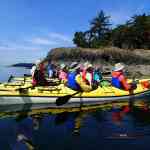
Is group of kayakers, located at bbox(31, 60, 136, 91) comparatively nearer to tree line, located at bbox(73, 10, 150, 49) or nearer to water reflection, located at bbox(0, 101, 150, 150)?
water reflection, located at bbox(0, 101, 150, 150)

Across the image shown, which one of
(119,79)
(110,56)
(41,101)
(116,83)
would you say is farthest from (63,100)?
(110,56)

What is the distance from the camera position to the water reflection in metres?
12.5

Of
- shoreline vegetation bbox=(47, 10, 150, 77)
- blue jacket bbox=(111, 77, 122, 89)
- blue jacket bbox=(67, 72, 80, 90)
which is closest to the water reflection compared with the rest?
blue jacket bbox=(67, 72, 80, 90)

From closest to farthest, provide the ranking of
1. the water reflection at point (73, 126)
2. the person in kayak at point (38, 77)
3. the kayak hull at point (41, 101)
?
1. the water reflection at point (73, 126)
2. the kayak hull at point (41, 101)
3. the person in kayak at point (38, 77)

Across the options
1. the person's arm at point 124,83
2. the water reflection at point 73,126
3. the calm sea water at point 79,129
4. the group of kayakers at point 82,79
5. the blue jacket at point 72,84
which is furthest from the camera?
the person's arm at point 124,83

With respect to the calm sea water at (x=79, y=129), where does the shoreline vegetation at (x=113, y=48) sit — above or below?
above

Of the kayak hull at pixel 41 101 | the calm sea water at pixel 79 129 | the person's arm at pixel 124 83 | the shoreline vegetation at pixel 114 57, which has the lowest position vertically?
the calm sea water at pixel 79 129

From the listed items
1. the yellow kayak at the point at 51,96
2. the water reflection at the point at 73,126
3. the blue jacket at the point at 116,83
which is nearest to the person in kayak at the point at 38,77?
the yellow kayak at the point at 51,96

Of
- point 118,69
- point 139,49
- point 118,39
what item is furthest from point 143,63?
point 118,69

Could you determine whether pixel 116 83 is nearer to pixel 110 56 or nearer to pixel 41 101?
pixel 41 101

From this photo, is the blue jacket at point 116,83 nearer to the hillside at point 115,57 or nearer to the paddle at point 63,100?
the paddle at point 63,100

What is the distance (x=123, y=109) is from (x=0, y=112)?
20.4 feet

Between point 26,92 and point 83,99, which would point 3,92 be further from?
point 83,99

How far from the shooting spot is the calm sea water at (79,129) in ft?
39.6
